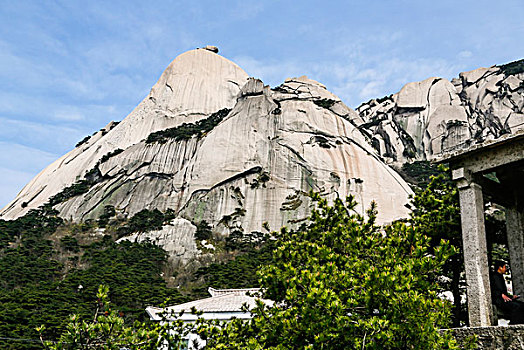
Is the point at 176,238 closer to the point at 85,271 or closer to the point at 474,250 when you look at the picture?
the point at 85,271

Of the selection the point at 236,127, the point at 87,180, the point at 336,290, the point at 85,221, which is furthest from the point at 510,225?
the point at 87,180

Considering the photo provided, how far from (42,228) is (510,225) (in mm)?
49308

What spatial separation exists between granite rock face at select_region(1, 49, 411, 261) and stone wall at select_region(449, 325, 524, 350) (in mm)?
35660

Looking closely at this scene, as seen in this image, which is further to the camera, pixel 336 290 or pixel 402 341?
pixel 336 290

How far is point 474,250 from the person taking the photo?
367 inches

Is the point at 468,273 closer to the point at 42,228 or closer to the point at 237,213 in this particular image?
the point at 237,213

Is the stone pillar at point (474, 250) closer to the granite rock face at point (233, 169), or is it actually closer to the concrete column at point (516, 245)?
the concrete column at point (516, 245)

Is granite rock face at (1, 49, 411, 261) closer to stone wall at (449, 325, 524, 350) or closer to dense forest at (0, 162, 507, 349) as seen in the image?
dense forest at (0, 162, 507, 349)

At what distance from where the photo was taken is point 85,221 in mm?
53875

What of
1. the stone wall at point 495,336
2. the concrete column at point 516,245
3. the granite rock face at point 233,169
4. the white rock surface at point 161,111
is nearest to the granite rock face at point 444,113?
the granite rock face at point 233,169

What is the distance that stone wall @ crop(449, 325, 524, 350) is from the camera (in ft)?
25.4

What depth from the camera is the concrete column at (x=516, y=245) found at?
10.7m

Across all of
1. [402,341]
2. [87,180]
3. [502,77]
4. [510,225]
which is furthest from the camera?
[502,77]

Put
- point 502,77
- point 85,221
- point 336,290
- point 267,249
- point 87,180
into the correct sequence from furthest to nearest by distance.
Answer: point 502,77 → point 87,180 → point 85,221 → point 267,249 → point 336,290
